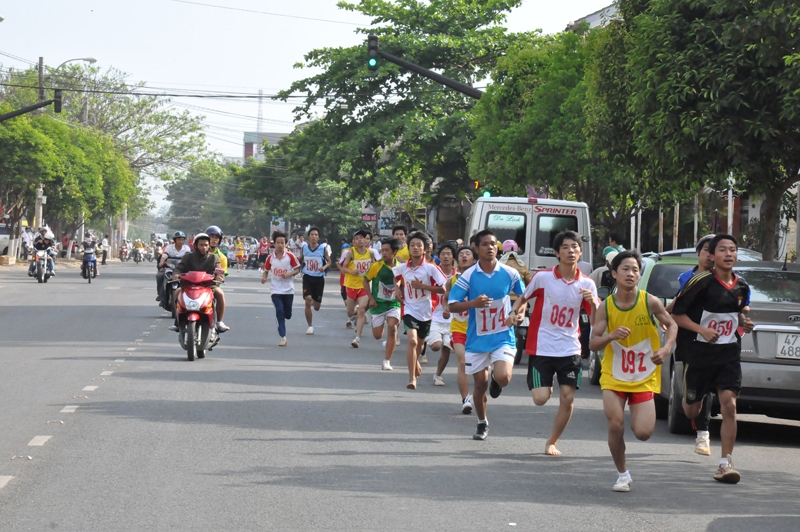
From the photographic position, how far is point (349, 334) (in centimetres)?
2147

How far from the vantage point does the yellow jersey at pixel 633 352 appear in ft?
26.3

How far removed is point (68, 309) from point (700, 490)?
1924cm

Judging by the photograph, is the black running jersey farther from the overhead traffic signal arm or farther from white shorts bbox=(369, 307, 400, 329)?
the overhead traffic signal arm

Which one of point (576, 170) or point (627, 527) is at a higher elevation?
point (576, 170)

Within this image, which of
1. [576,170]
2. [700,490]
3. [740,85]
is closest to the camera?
[700,490]

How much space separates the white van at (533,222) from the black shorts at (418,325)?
5.42 metres

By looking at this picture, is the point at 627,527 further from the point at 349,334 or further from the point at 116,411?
the point at 349,334

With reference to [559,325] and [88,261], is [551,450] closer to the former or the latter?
[559,325]

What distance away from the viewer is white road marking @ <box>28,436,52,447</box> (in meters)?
8.88

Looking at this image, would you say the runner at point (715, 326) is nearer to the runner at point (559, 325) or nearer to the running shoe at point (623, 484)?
the runner at point (559, 325)

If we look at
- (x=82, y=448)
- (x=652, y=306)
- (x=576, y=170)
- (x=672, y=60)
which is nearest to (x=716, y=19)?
(x=672, y=60)

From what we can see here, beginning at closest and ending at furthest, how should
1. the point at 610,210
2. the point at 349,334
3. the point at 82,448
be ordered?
the point at 82,448
the point at 349,334
the point at 610,210

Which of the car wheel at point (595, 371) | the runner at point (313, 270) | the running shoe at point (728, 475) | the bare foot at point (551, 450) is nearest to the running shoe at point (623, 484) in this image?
the running shoe at point (728, 475)

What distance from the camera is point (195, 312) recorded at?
15.5 m
